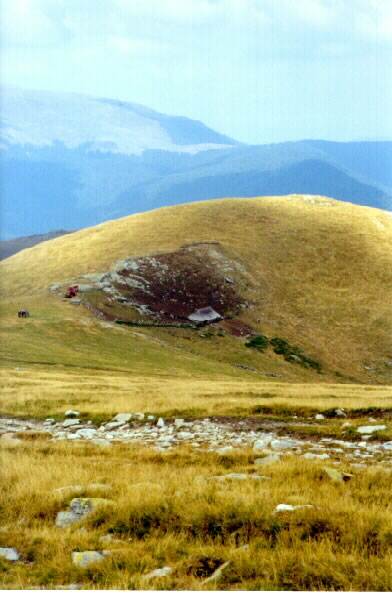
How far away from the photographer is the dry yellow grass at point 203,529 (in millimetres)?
6398

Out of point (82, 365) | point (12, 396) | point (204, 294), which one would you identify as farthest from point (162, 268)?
point (12, 396)

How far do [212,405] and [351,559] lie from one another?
17.7 metres

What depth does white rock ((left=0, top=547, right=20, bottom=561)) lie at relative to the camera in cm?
724

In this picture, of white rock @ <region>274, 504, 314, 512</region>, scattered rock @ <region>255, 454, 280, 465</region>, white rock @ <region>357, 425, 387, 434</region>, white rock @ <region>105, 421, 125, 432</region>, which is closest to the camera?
white rock @ <region>274, 504, 314, 512</region>

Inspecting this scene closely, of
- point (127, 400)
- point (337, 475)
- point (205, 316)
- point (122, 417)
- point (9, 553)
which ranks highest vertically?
point (205, 316)

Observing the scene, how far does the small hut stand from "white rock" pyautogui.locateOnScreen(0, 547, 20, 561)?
260 ft

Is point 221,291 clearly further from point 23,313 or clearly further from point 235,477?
point 235,477

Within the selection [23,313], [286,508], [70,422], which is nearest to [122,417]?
[70,422]

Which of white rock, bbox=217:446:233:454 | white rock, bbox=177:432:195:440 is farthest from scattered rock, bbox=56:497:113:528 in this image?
white rock, bbox=177:432:195:440

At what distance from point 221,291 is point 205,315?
1116 centimetres

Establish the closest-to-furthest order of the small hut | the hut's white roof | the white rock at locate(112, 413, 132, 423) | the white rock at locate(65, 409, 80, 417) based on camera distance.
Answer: the white rock at locate(112, 413, 132, 423), the white rock at locate(65, 409, 80, 417), the small hut, the hut's white roof

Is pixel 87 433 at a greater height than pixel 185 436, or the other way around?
pixel 185 436

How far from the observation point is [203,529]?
25.9 ft

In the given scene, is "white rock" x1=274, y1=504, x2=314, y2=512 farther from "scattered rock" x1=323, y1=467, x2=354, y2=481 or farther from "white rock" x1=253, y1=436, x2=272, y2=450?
"white rock" x1=253, y1=436, x2=272, y2=450
